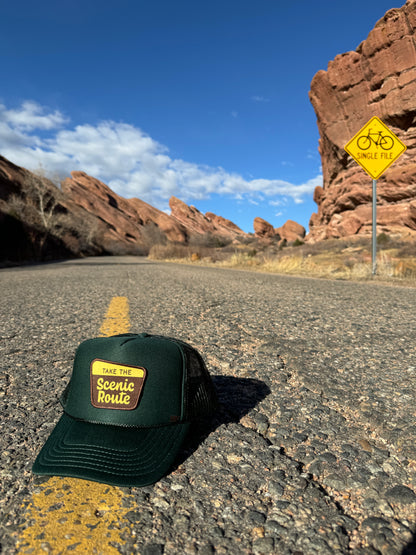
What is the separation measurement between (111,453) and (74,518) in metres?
0.19

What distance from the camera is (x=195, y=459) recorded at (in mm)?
1107

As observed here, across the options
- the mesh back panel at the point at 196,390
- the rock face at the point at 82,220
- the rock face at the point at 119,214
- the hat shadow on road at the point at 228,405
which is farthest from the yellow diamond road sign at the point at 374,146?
the rock face at the point at 119,214

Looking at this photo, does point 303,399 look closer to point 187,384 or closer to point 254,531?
point 187,384

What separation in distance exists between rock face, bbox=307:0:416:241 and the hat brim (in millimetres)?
26722

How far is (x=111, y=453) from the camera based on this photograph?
1.03 m

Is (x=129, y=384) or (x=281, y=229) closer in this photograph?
(x=129, y=384)

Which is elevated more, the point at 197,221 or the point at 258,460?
the point at 197,221

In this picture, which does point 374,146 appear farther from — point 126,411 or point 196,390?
point 126,411

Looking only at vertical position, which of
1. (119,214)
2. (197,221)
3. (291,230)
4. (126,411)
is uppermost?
(197,221)

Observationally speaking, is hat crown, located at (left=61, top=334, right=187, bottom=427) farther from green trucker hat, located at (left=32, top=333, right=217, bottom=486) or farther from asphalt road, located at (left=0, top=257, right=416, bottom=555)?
asphalt road, located at (left=0, top=257, right=416, bottom=555)

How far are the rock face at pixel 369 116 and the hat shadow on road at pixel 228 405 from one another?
85.3ft

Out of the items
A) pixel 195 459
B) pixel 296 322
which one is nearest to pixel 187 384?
pixel 195 459

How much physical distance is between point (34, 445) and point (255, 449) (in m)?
0.71

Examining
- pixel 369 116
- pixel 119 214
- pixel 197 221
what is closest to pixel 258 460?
pixel 369 116
